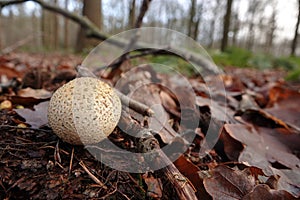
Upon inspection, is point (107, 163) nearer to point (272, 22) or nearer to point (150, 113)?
point (150, 113)

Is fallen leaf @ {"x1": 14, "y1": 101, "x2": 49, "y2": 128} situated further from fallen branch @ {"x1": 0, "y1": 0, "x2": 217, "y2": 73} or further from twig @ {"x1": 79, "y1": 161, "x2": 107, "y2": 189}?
fallen branch @ {"x1": 0, "y1": 0, "x2": 217, "y2": 73}

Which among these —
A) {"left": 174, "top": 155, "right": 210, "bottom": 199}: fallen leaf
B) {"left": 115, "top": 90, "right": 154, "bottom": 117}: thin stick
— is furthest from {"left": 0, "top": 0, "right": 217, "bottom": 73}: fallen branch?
{"left": 174, "top": 155, "right": 210, "bottom": 199}: fallen leaf

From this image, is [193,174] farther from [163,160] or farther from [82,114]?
[82,114]

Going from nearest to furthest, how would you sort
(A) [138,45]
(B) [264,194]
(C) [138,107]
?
1. (B) [264,194]
2. (C) [138,107]
3. (A) [138,45]

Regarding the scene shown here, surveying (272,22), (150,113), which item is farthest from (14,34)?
(150,113)

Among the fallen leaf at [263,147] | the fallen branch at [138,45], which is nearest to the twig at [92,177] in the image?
the fallen leaf at [263,147]

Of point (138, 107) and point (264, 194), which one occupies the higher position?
point (138, 107)

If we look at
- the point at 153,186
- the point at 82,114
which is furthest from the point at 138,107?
the point at 153,186
